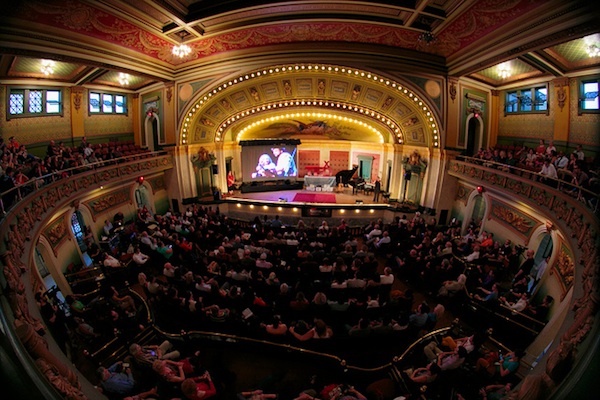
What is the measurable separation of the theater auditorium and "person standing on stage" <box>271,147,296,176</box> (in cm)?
151

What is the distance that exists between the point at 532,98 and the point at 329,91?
7908 millimetres

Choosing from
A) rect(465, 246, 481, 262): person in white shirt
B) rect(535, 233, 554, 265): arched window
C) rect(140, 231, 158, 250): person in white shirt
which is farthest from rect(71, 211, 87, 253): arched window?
rect(535, 233, 554, 265): arched window

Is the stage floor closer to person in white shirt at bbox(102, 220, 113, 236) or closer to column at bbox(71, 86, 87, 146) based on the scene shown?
person in white shirt at bbox(102, 220, 113, 236)

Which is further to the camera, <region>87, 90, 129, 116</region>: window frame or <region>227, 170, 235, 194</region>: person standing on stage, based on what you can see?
<region>227, 170, 235, 194</region>: person standing on stage

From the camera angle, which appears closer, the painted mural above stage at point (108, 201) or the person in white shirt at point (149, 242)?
the person in white shirt at point (149, 242)

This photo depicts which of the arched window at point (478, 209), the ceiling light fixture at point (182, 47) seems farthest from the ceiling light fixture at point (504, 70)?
the ceiling light fixture at point (182, 47)

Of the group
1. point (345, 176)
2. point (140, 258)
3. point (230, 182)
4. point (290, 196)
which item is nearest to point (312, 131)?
point (345, 176)

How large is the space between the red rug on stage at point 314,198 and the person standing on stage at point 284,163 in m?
2.10

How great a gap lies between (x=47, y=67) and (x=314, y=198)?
1254cm

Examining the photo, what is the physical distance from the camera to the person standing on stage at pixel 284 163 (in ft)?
59.2

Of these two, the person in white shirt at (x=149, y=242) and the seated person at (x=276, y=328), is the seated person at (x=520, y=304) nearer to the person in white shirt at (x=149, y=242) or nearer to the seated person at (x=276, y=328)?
the seated person at (x=276, y=328)

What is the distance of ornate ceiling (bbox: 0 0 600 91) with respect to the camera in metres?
6.82

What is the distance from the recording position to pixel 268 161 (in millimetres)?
18016

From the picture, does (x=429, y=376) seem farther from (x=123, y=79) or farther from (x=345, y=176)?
(x=123, y=79)
